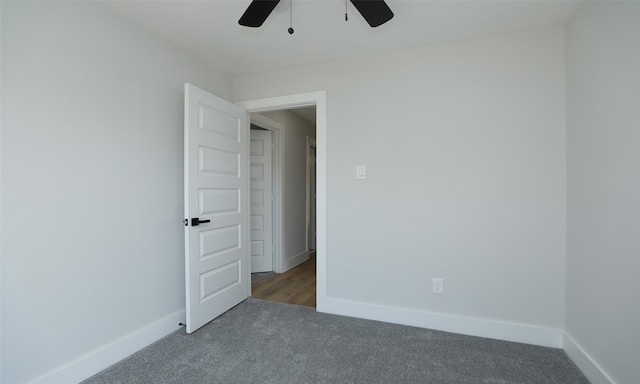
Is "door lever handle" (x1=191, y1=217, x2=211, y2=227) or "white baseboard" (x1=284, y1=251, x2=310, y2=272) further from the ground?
"door lever handle" (x1=191, y1=217, x2=211, y2=227)

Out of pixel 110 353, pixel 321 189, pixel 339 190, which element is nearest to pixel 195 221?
pixel 110 353

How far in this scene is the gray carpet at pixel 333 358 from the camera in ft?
5.59

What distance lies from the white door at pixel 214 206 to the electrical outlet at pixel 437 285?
1.85 metres

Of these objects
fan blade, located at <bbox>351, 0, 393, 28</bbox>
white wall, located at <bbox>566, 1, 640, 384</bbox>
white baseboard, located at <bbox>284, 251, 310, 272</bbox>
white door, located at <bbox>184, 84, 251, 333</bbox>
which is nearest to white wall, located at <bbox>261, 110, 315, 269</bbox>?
white baseboard, located at <bbox>284, 251, 310, 272</bbox>

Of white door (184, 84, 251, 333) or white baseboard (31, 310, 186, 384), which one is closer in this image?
white baseboard (31, 310, 186, 384)

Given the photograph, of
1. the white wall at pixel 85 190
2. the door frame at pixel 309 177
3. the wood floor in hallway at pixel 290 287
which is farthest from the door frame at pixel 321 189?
the door frame at pixel 309 177

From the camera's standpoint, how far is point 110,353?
1831mm

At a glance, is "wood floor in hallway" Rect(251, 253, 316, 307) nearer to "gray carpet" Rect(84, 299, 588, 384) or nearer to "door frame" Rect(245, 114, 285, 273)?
"door frame" Rect(245, 114, 285, 273)

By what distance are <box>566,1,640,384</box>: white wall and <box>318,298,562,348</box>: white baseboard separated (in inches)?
6.9

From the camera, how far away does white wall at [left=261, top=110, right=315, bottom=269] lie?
4.05 metres

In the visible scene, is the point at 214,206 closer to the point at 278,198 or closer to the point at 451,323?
the point at 278,198

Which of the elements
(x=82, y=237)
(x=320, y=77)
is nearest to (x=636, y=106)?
(x=320, y=77)

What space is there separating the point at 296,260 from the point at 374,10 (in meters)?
3.50

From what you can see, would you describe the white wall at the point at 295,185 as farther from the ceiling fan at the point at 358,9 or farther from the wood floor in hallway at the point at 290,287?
the ceiling fan at the point at 358,9
